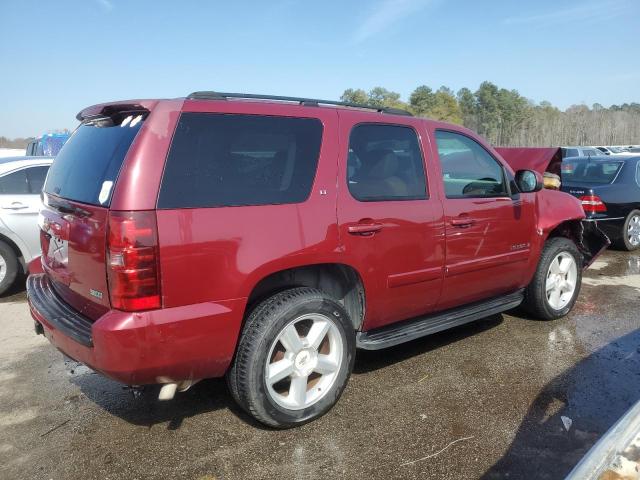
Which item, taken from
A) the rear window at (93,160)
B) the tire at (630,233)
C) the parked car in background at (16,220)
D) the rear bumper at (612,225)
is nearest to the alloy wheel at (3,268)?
the parked car in background at (16,220)

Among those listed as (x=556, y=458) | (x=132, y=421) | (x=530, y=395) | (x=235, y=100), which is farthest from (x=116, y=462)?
(x=530, y=395)

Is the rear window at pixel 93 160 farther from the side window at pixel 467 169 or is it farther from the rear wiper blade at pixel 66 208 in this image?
the side window at pixel 467 169

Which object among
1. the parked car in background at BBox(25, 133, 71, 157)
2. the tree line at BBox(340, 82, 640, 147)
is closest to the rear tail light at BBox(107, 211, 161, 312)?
the parked car in background at BBox(25, 133, 71, 157)

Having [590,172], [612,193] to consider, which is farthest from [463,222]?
[590,172]

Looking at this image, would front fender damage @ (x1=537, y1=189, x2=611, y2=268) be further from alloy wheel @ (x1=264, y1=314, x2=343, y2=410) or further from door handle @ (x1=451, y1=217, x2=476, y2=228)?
alloy wheel @ (x1=264, y1=314, x2=343, y2=410)

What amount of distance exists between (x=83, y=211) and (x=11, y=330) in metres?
3.00

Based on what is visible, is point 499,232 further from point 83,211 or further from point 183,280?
point 83,211

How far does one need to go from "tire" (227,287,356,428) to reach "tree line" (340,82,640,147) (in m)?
53.4

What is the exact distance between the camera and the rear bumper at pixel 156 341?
2383 mm

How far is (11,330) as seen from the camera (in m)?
4.81

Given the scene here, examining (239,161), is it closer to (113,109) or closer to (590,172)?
(113,109)

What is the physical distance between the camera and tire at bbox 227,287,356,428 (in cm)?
274

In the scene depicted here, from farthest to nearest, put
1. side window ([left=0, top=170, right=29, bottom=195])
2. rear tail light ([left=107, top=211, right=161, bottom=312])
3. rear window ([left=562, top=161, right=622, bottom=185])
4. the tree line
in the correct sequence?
1. the tree line
2. rear window ([left=562, top=161, right=622, bottom=185])
3. side window ([left=0, top=170, right=29, bottom=195])
4. rear tail light ([left=107, top=211, right=161, bottom=312])

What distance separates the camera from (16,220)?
5.91 meters
